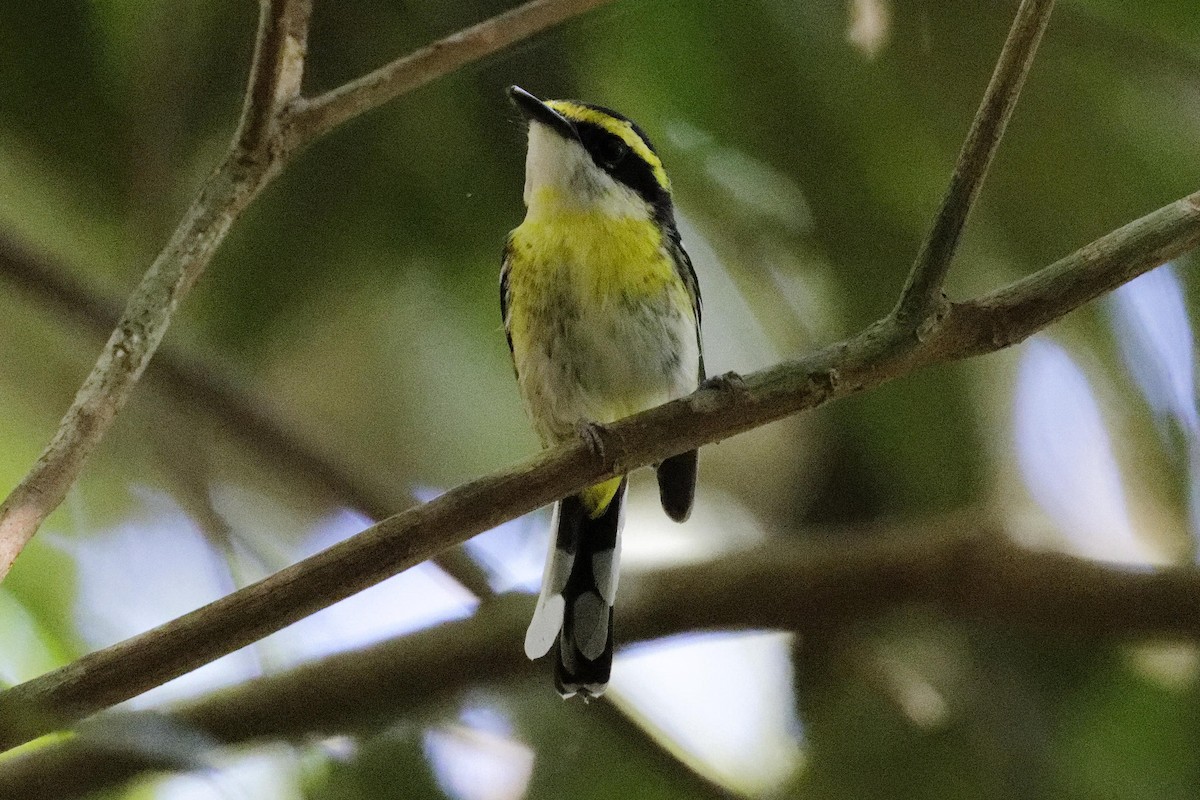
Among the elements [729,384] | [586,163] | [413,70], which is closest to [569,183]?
[586,163]

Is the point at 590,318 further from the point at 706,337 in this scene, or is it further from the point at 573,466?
the point at 573,466

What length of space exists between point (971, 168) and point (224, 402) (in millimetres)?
1093

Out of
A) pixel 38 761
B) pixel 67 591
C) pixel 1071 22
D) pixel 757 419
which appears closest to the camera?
pixel 757 419

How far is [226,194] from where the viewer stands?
1.26 meters

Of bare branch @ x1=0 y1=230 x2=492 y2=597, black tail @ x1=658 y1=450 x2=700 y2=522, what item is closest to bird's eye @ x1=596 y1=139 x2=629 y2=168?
black tail @ x1=658 y1=450 x2=700 y2=522

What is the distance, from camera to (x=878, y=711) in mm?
1577

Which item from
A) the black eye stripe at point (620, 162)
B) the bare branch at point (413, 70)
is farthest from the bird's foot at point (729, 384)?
the black eye stripe at point (620, 162)

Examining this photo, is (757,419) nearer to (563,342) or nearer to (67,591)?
(563,342)

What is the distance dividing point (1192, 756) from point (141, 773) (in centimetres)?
130

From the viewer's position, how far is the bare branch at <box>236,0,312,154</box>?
125cm

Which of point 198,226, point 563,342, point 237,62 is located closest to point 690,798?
point 563,342

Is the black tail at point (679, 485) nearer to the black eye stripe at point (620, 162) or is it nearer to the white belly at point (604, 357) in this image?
the white belly at point (604, 357)

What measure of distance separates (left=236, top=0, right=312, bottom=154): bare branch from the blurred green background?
0.39 metres

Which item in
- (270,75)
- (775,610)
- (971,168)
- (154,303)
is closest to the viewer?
(971,168)
